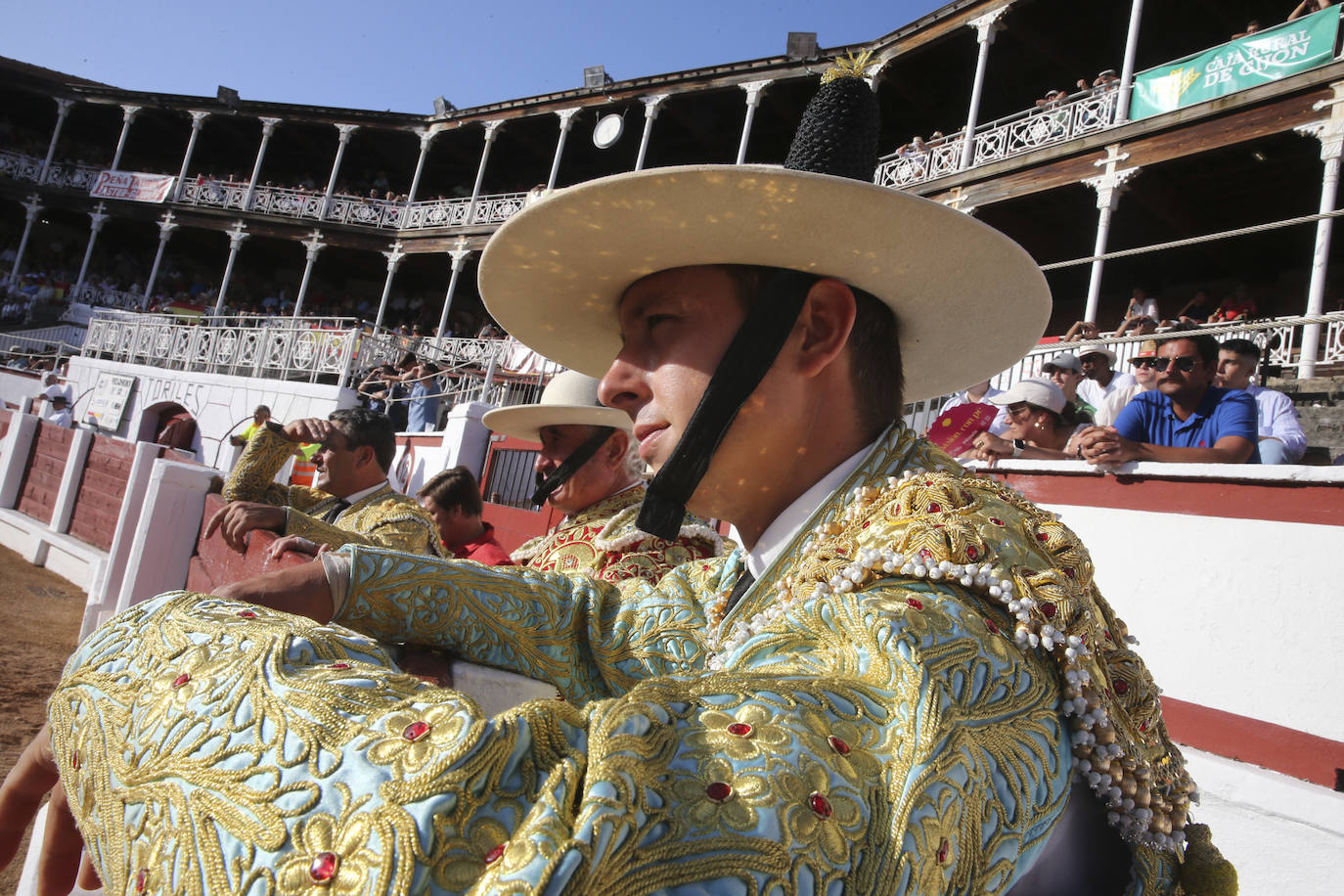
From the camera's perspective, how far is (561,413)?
12.6 ft

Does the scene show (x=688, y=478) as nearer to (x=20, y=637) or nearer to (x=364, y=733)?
(x=364, y=733)

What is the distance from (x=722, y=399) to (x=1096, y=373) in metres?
6.73

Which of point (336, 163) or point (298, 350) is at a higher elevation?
point (336, 163)

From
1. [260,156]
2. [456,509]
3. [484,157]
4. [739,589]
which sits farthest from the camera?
[260,156]

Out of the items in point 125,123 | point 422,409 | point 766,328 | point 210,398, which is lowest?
point 766,328

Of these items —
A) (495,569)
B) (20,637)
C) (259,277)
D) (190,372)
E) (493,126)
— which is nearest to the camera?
(495,569)

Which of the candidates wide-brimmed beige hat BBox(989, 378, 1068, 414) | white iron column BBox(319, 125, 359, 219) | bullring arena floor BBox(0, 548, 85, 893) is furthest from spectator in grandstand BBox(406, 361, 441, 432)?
white iron column BBox(319, 125, 359, 219)

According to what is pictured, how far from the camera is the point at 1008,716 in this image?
0.75 meters

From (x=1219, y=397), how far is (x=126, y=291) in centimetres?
3198

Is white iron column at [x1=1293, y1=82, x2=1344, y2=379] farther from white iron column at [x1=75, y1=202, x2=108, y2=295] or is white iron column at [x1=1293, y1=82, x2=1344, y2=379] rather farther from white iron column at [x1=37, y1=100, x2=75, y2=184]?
white iron column at [x1=37, y1=100, x2=75, y2=184]

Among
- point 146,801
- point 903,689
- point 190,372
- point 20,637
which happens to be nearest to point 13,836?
point 146,801

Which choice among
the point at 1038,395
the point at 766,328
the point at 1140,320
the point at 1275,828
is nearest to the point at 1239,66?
the point at 1140,320

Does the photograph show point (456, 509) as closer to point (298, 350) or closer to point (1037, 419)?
point (1037, 419)

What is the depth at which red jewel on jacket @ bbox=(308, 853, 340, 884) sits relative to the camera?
516mm
